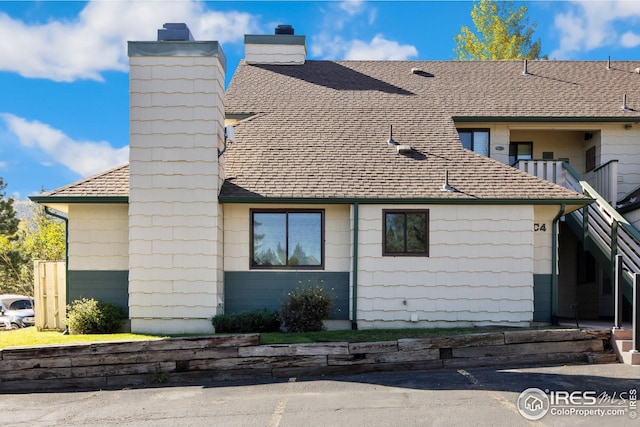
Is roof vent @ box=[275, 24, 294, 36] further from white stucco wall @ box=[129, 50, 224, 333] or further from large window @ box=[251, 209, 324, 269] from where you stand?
large window @ box=[251, 209, 324, 269]

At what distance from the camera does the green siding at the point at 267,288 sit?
41.4 feet

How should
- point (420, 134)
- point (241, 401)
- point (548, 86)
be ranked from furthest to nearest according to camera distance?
point (548, 86), point (420, 134), point (241, 401)

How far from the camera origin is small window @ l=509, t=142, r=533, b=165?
1689cm

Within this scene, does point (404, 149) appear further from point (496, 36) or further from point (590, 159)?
point (496, 36)

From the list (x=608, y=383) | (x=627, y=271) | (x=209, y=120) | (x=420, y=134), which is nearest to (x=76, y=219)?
(x=209, y=120)

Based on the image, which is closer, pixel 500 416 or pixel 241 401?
pixel 500 416

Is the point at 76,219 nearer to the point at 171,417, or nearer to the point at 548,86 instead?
the point at 171,417

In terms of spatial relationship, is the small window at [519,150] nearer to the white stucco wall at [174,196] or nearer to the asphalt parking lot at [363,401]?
the asphalt parking lot at [363,401]

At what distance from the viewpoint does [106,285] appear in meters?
12.6

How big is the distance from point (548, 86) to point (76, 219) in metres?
13.7

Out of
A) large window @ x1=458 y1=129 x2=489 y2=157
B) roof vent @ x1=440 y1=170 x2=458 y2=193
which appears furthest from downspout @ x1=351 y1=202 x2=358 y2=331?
large window @ x1=458 y1=129 x2=489 y2=157

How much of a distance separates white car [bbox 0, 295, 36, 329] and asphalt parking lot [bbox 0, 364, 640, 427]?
17151 mm

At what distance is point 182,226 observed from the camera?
12.0m

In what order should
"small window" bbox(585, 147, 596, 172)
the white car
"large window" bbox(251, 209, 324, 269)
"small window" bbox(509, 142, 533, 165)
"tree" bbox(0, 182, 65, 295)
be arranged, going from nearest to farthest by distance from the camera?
"large window" bbox(251, 209, 324, 269)
"small window" bbox(585, 147, 596, 172)
"small window" bbox(509, 142, 533, 165)
the white car
"tree" bbox(0, 182, 65, 295)
